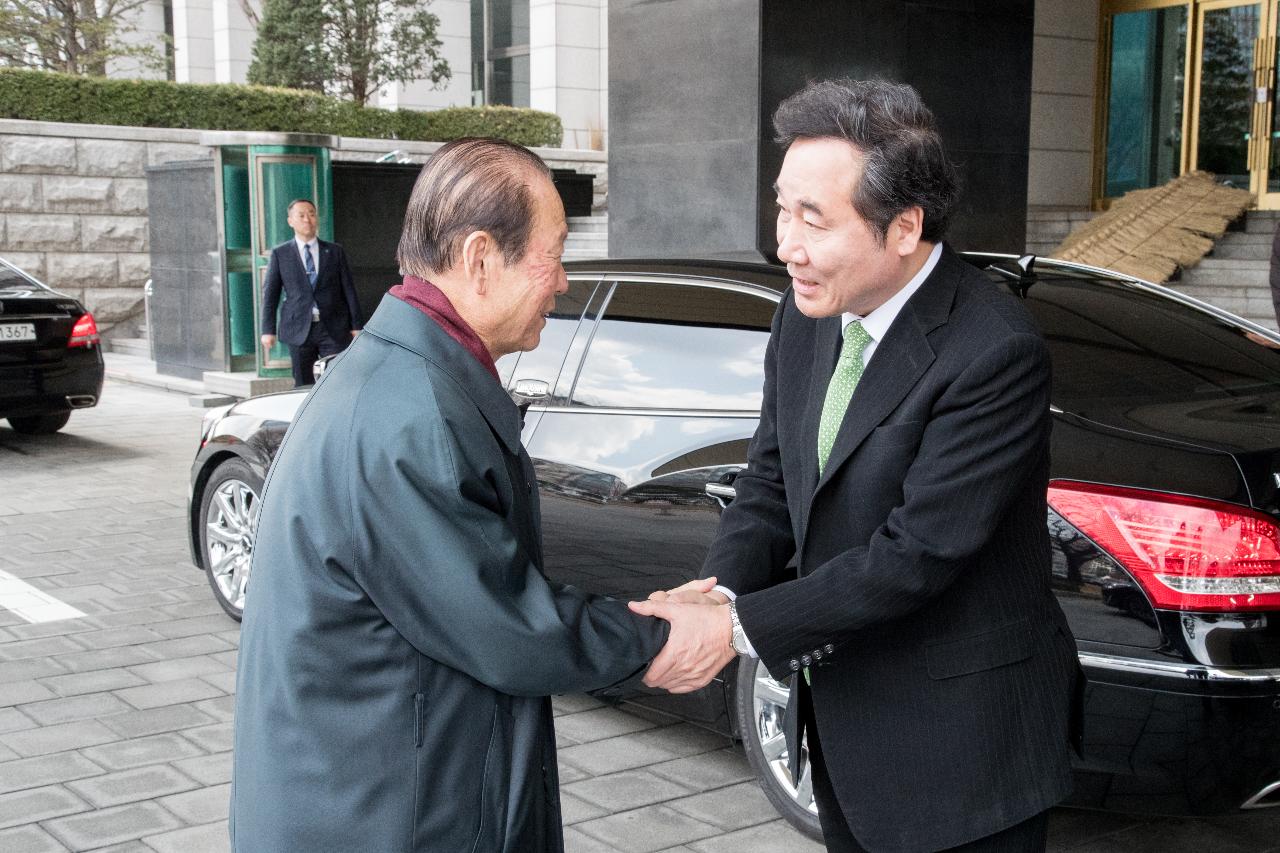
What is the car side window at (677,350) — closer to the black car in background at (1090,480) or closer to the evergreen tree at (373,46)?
the black car in background at (1090,480)

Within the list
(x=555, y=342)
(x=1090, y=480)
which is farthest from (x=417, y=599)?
(x=555, y=342)

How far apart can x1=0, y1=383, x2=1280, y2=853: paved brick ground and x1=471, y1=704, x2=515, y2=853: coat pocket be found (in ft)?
6.75

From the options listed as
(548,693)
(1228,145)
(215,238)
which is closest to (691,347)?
(548,693)

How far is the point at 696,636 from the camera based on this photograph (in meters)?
2.34

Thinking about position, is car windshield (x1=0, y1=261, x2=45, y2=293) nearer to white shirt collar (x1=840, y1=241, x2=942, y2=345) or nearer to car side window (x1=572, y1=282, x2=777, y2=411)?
car side window (x1=572, y1=282, x2=777, y2=411)

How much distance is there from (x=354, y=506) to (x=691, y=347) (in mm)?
2752

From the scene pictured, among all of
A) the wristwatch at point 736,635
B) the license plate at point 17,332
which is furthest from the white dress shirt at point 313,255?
the wristwatch at point 736,635

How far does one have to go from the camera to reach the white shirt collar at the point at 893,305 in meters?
2.31

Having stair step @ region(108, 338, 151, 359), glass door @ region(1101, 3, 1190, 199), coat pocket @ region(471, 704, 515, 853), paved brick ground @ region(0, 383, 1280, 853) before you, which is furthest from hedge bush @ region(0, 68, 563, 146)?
coat pocket @ region(471, 704, 515, 853)

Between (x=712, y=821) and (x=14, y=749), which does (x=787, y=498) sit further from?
(x=14, y=749)

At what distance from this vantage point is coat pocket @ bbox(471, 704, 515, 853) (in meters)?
1.99

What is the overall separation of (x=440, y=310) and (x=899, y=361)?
0.72m

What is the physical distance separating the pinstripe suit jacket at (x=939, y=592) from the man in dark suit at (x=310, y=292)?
9.27 m

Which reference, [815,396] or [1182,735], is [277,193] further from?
[815,396]
